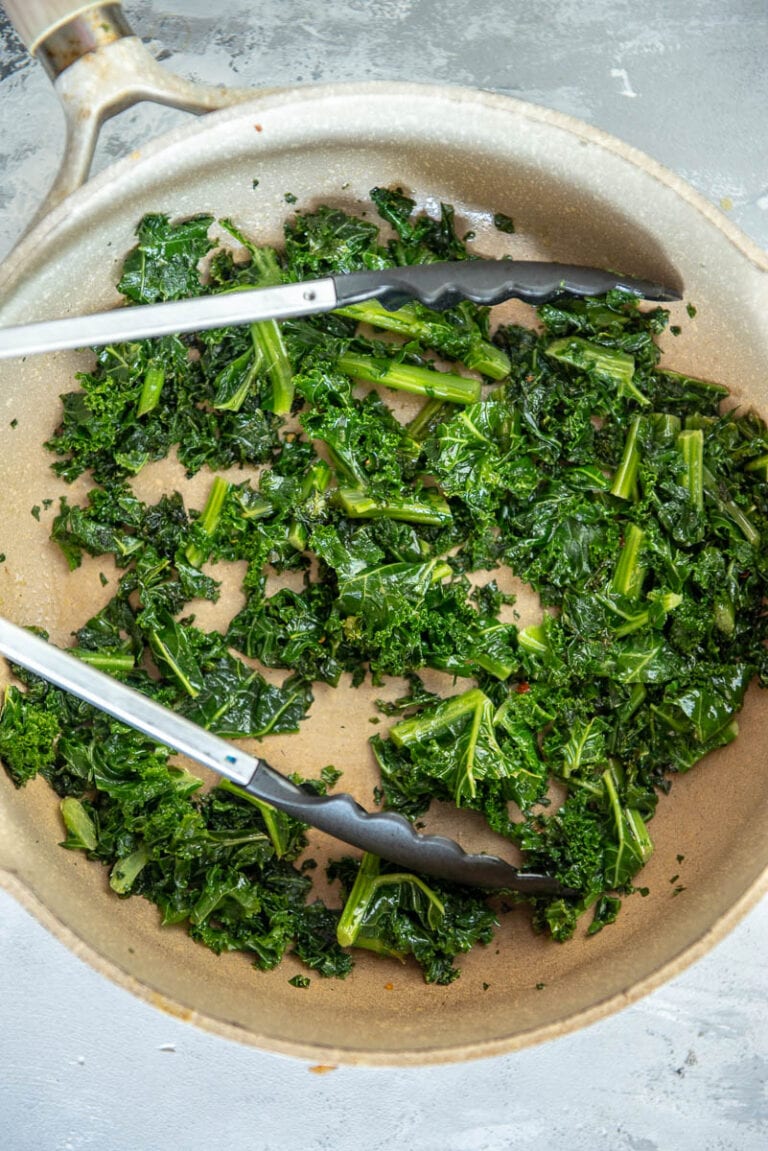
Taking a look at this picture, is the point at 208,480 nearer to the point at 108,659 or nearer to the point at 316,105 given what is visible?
the point at 108,659

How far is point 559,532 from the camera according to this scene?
352cm

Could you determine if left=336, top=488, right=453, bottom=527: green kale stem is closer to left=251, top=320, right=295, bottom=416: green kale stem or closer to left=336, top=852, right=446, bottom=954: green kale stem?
left=251, top=320, right=295, bottom=416: green kale stem

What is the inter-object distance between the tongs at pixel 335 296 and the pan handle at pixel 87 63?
540 mm

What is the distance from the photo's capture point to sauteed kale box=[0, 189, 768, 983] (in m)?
3.41

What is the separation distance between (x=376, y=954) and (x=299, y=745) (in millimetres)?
724

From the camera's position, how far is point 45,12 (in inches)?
114

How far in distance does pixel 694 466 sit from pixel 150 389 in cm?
174

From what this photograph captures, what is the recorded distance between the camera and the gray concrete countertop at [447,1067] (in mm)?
3711

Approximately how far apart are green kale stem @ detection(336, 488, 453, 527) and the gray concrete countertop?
161 cm

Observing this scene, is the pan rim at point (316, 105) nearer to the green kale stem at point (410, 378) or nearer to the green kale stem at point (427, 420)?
the green kale stem at point (410, 378)

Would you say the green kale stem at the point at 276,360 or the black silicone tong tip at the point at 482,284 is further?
the green kale stem at the point at 276,360

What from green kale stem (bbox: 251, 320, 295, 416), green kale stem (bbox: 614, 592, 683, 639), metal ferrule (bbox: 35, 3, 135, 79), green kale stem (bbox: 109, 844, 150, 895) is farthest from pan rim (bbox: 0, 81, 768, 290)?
green kale stem (bbox: 109, 844, 150, 895)

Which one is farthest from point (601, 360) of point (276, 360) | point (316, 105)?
point (316, 105)

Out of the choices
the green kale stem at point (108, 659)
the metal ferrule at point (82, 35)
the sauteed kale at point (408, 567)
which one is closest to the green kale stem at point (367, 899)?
the sauteed kale at point (408, 567)
